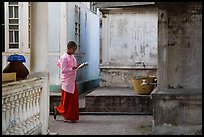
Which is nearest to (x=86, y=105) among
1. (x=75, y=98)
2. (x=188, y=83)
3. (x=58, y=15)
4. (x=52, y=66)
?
(x=75, y=98)

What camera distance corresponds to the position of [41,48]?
756 cm

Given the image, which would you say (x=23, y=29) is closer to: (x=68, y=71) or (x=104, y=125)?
(x=68, y=71)

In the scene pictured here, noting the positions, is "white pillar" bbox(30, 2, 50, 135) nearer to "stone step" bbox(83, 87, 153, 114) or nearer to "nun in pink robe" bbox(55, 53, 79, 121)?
"nun in pink robe" bbox(55, 53, 79, 121)

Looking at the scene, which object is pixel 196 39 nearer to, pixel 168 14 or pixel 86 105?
pixel 168 14

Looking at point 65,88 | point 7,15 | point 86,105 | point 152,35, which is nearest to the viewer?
point 65,88

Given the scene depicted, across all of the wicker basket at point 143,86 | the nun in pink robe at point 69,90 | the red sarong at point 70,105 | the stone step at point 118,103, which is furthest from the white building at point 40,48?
the wicker basket at point 143,86

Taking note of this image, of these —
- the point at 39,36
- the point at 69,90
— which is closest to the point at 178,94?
the point at 39,36

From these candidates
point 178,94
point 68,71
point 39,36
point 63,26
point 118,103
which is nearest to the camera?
point 39,36

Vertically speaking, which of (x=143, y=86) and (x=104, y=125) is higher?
(x=143, y=86)

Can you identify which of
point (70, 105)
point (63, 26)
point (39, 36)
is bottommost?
point (70, 105)

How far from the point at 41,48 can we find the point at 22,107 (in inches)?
49.5

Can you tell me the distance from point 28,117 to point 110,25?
7750mm

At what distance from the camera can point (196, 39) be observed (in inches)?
314

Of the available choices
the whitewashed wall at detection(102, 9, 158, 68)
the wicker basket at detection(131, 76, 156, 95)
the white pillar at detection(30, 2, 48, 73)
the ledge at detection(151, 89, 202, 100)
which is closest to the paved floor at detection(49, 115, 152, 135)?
the wicker basket at detection(131, 76, 156, 95)
